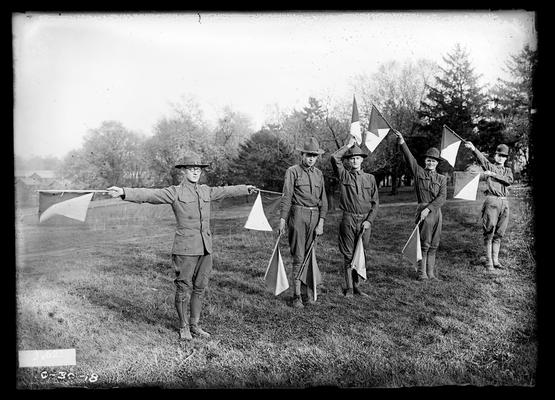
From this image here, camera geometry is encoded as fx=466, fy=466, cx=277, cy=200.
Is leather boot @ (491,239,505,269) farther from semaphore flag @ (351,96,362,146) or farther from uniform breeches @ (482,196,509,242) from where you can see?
semaphore flag @ (351,96,362,146)

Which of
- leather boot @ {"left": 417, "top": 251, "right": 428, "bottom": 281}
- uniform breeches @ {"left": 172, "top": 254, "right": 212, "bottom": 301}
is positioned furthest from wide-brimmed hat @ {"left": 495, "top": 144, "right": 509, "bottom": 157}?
uniform breeches @ {"left": 172, "top": 254, "right": 212, "bottom": 301}

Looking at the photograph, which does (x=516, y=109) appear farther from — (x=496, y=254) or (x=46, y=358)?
(x=46, y=358)

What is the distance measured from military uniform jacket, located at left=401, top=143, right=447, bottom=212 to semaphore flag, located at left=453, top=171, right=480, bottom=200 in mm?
167

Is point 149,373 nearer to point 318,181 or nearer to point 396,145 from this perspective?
point 318,181

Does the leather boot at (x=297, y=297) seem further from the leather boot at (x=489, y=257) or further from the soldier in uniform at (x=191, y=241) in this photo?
the leather boot at (x=489, y=257)

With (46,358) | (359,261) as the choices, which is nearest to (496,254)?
(359,261)

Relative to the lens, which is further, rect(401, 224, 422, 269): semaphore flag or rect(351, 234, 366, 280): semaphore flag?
rect(401, 224, 422, 269): semaphore flag

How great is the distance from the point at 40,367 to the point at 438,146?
18.9 ft

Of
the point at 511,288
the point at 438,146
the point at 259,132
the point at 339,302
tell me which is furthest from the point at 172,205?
the point at 511,288

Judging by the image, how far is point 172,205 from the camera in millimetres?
5617

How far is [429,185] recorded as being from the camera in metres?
6.26

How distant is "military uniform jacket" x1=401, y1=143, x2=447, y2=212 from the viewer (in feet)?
20.5

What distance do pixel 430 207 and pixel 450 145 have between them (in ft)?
2.83

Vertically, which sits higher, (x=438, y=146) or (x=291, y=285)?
(x=438, y=146)
